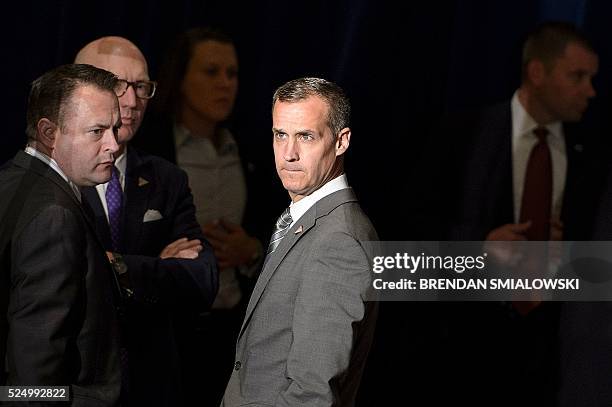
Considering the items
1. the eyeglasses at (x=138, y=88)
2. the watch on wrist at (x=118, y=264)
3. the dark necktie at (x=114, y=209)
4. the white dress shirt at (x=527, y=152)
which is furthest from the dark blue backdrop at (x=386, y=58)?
the watch on wrist at (x=118, y=264)

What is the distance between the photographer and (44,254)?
6.78 feet

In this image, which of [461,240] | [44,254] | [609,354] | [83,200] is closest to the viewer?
[44,254]

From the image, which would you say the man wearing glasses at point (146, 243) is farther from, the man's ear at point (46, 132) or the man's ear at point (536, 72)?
the man's ear at point (536, 72)

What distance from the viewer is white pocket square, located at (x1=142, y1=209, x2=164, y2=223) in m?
2.65

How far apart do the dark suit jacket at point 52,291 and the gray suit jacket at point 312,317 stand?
290mm

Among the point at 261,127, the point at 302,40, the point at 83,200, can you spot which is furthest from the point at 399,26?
the point at 83,200

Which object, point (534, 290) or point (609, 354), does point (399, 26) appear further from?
point (609, 354)

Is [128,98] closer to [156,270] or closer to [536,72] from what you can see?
[156,270]

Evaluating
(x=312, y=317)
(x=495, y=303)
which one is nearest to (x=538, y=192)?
(x=495, y=303)

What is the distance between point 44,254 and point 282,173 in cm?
50

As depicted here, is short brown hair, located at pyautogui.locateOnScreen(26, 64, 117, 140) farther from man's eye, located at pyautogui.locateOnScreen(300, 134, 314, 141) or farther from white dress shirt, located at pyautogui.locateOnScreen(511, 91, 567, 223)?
white dress shirt, located at pyautogui.locateOnScreen(511, 91, 567, 223)

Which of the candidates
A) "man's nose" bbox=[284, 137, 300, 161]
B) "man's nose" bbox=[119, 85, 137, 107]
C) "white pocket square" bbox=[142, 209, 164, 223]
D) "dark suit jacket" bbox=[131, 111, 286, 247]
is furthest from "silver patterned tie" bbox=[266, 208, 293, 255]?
"dark suit jacket" bbox=[131, 111, 286, 247]

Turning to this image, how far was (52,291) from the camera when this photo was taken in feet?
6.74

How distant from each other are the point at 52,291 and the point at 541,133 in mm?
1779
